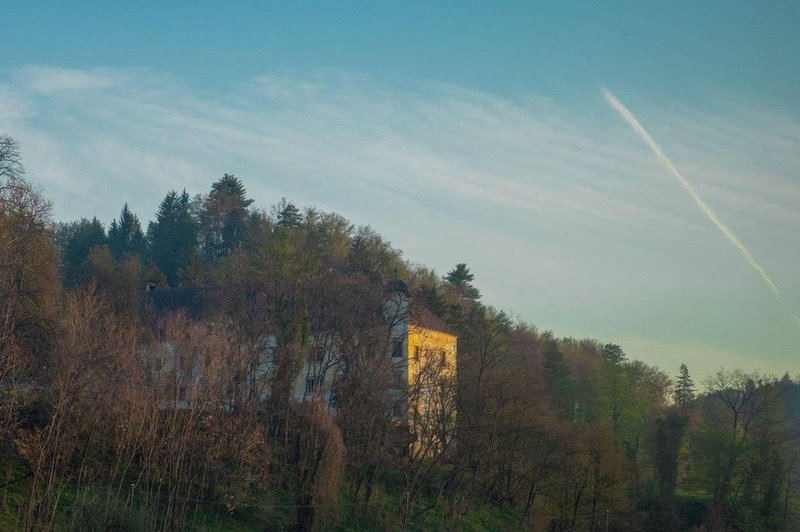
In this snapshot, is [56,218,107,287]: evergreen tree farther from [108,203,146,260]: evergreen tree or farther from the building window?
the building window

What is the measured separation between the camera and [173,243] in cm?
8938

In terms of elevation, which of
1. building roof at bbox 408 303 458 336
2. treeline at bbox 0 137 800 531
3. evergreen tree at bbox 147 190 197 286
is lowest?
treeline at bbox 0 137 800 531

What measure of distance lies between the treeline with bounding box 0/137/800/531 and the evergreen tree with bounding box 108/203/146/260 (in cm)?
1783

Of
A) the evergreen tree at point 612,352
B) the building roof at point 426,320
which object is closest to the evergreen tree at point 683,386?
the evergreen tree at point 612,352

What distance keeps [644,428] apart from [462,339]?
768 inches

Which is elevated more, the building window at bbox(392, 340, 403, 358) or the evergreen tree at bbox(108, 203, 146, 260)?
the evergreen tree at bbox(108, 203, 146, 260)

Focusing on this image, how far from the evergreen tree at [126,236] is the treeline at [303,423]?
702 inches

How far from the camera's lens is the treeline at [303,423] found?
3206cm

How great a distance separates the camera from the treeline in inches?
1262

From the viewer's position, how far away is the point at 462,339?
6300 cm

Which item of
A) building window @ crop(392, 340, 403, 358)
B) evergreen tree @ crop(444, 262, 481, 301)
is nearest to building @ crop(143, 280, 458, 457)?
building window @ crop(392, 340, 403, 358)

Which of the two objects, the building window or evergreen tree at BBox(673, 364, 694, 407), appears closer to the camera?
the building window

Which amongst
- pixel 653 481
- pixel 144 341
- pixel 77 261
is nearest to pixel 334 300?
pixel 144 341

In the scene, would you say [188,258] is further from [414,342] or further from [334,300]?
[334,300]
